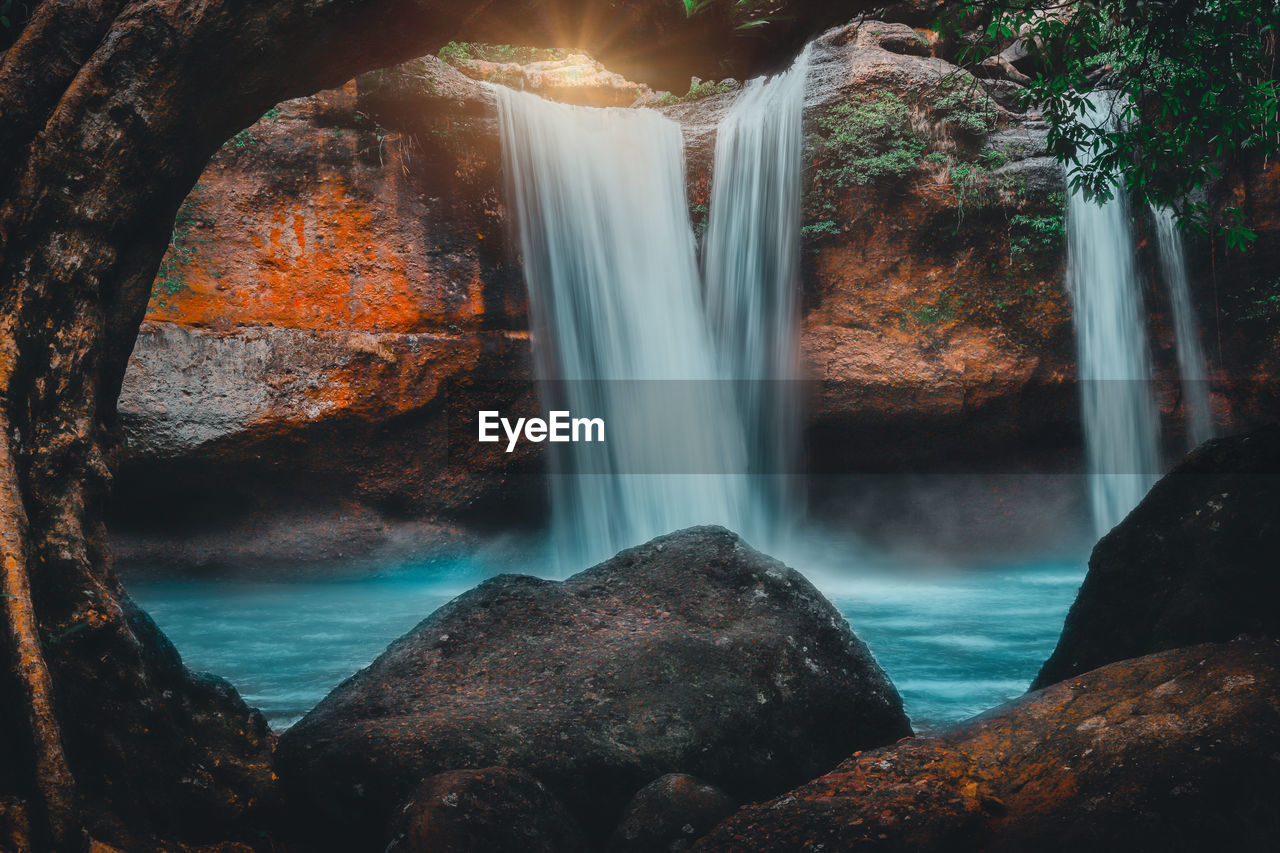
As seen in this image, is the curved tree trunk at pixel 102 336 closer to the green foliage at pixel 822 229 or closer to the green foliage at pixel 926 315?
the green foliage at pixel 822 229

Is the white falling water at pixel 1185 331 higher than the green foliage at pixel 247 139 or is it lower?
lower

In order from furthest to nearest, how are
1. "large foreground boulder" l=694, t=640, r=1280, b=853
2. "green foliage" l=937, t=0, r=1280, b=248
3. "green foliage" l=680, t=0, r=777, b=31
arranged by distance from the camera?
1. "green foliage" l=937, t=0, r=1280, b=248
2. "green foliage" l=680, t=0, r=777, b=31
3. "large foreground boulder" l=694, t=640, r=1280, b=853

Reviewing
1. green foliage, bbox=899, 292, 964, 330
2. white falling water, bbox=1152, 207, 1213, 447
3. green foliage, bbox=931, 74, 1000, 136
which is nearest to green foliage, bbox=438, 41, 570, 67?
green foliage, bbox=931, 74, 1000, 136

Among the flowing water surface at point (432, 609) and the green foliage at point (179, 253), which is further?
the green foliage at point (179, 253)

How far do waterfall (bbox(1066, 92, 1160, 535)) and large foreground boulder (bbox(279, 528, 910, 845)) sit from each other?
8011mm

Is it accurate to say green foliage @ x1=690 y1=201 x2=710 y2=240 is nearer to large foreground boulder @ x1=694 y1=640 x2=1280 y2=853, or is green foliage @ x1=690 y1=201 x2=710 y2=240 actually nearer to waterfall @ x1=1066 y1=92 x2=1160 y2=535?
waterfall @ x1=1066 y1=92 x2=1160 y2=535

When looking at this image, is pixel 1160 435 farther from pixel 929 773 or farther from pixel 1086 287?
pixel 929 773

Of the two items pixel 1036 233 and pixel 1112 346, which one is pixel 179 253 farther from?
pixel 1112 346

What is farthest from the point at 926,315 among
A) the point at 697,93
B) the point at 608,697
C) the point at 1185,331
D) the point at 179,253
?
the point at 179,253

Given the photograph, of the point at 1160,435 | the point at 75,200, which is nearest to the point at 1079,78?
the point at 75,200

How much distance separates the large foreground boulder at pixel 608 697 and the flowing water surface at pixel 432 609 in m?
1.92

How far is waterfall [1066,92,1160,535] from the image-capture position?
10.0 m

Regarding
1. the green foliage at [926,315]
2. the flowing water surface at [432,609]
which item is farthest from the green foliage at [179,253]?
the green foliage at [926,315]

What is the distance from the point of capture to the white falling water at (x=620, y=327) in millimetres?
10031
